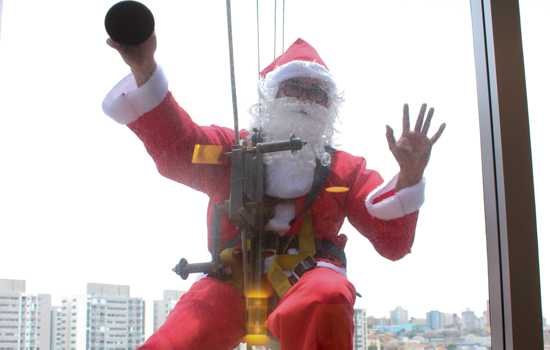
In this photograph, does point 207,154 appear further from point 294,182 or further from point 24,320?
point 24,320

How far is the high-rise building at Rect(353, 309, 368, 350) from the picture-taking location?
97 cm

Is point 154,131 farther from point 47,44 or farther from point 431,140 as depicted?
point 431,140

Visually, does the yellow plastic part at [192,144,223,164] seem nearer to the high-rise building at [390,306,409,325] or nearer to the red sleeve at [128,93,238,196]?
the red sleeve at [128,93,238,196]

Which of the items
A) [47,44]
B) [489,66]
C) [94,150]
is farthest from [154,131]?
[489,66]

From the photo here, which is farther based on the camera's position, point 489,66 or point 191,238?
point 489,66

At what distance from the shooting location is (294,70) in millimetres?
1091

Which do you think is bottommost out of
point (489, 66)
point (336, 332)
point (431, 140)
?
point (336, 332)

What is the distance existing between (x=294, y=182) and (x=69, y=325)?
366mm

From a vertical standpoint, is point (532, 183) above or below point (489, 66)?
below

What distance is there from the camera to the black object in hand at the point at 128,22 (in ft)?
2.84

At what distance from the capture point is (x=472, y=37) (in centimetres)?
115

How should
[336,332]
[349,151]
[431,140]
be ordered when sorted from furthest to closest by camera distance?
[349,151] < [431,140] < [336,332]

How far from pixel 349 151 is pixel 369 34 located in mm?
188

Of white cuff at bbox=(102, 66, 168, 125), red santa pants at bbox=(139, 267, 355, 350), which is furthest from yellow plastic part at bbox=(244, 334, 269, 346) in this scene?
white cuff at bbox=(102, 66, 168, 125)
